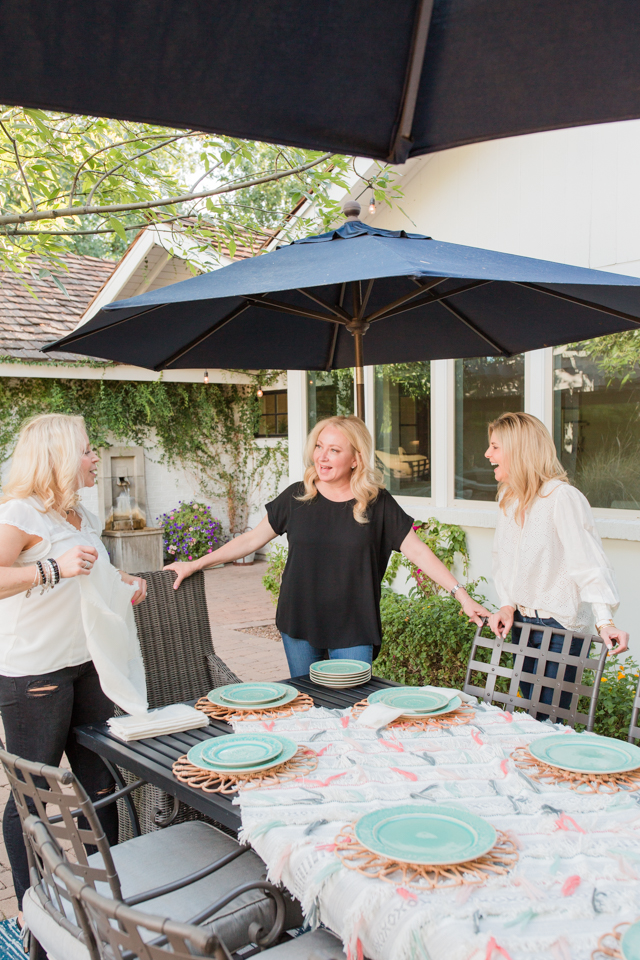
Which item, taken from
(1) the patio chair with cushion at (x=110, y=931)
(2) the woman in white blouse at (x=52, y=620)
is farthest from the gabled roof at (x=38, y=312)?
(1) the patio chair with cushion at (x=110, y=931)

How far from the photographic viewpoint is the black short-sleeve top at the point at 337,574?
10.7ft

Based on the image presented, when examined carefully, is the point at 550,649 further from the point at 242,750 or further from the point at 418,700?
the point at 242,750

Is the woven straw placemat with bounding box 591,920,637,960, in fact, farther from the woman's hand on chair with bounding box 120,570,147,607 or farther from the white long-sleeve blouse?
the woman's hand on chair with bounding box 120,570,147,607

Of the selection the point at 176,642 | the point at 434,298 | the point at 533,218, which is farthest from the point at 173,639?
the point at 533,218

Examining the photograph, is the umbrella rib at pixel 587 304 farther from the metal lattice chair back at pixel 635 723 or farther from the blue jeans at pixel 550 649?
the metal lattice chair back at pixel 635 723

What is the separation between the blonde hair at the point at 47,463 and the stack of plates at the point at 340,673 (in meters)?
1.17

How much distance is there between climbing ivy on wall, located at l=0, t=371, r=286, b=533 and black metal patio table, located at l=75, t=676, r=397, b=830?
9030 millimetres

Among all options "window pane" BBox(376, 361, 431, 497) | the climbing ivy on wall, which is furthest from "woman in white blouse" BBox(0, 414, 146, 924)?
the climbing ivy on wall

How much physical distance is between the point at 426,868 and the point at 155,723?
3.91 ft

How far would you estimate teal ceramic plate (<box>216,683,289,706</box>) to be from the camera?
2.64 m

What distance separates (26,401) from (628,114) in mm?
10513

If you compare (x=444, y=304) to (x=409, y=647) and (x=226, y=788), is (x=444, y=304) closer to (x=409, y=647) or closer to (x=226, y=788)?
(x=409, y=647)

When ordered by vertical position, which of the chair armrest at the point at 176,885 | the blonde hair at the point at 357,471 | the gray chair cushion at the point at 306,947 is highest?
the blonde hair at the point at 357,471

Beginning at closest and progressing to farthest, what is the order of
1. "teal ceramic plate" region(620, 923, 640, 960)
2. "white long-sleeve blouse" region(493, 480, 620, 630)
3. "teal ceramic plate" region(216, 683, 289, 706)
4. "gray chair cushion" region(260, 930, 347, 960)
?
"teal ceramic plate" region(620, 923, 640, 960)
"gray chair cushion" region(260, 930, 347, 960)
"teal ceramic plate" region(216, 683, 289, 706)
"white long-sleeve blouse" region(493, 480, 620, 630)
